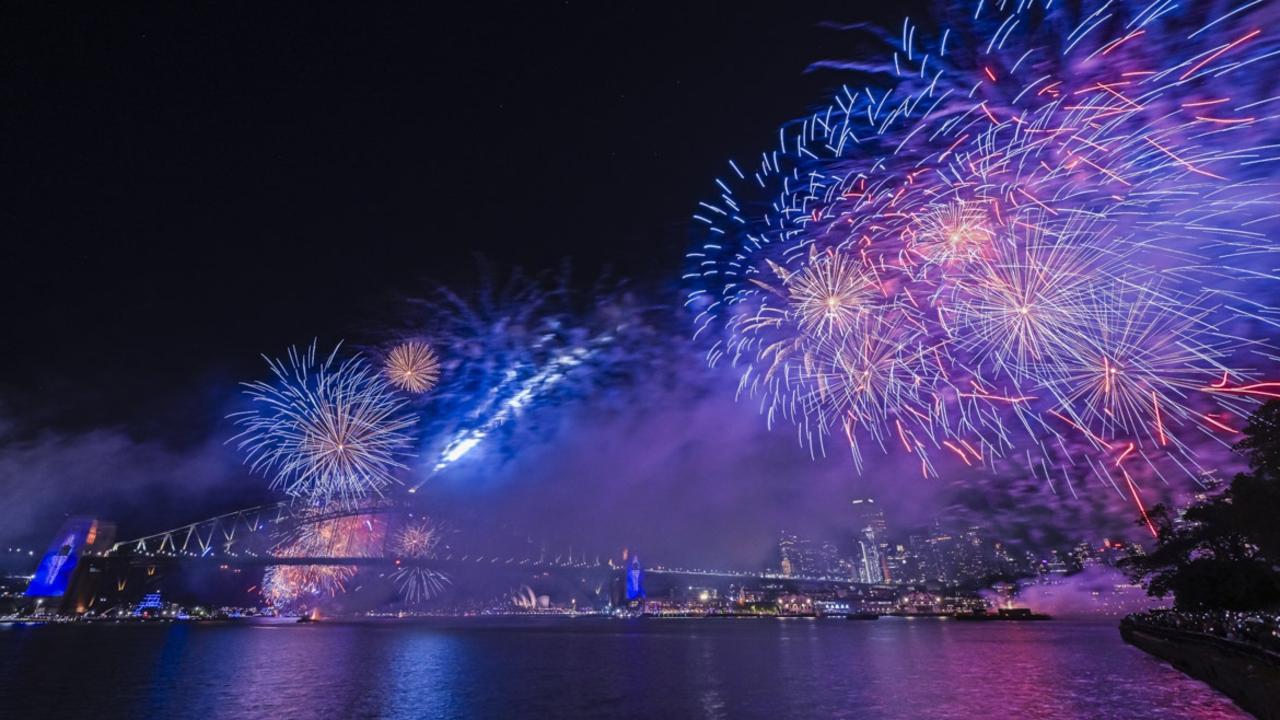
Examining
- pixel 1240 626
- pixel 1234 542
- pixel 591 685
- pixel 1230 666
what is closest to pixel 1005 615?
pixel 1234 542

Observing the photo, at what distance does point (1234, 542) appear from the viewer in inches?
1735

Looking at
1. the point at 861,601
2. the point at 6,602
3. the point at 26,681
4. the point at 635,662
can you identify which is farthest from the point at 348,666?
the point at 861,601

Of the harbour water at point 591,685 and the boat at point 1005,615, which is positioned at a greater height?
the boat at point 1005,615

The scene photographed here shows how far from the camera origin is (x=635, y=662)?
132ft

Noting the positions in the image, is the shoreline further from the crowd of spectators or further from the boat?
the boat

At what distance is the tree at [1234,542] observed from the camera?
29297 millimetres

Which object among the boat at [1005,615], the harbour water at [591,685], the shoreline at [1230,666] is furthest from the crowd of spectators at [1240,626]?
the boat at [1005,615]

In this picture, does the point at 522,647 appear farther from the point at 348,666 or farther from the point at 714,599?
the point at 714,599

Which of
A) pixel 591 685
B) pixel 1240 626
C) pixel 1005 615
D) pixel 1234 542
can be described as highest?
pixel 1005 615

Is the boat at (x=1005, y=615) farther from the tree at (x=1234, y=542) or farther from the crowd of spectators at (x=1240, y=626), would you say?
the crowd of spectators at (x=1240, y=626)

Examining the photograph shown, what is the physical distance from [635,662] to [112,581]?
356 ft

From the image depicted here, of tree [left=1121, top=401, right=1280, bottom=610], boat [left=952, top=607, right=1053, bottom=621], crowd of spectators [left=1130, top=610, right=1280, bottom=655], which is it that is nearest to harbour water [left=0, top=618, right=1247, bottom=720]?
crowd of spectators [left=1130, top=610, right=1280, bottom=655]

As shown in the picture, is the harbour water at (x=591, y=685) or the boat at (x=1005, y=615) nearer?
the harbour water at (x=591, y=685)

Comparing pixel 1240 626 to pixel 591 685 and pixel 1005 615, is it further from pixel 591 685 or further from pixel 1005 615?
pixel 1005 615
